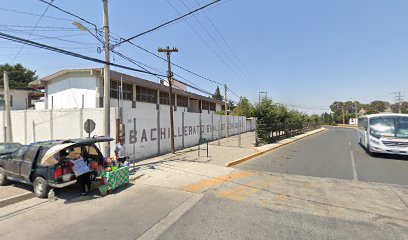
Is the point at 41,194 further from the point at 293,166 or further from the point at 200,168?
the point at 293,166

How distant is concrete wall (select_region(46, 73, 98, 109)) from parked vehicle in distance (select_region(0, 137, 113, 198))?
1230cm

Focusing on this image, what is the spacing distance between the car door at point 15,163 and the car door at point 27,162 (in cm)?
20

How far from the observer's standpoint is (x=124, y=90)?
2144 centimetres

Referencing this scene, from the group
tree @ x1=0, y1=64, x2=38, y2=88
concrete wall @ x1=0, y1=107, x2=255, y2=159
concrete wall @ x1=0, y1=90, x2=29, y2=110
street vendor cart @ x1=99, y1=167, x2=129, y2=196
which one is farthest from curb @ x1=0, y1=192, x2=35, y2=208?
tree @ x1=0, y1=64, x2=38, y2=88

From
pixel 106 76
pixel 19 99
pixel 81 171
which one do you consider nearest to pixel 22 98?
pixel 19 99

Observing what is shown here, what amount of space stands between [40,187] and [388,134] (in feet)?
54.1

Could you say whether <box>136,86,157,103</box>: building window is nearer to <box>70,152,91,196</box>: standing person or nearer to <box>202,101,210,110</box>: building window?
<box>202,101,210,110</box>: building window

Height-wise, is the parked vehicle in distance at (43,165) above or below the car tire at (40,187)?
above

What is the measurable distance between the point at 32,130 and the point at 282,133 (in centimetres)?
2278

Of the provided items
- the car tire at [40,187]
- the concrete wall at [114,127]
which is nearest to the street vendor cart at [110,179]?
the car tire at [40,187]

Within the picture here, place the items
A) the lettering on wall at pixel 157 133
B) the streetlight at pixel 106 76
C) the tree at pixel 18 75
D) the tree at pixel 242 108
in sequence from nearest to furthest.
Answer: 1. the streetlight at pixel 106 76
2. the lettering on wall at pixel 157 133
3. the tree at pixel 18 75
4. the tree at pixel 242 108

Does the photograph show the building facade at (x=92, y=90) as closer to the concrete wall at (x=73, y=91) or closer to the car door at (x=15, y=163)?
the concrete wall at (x=73, y=91)

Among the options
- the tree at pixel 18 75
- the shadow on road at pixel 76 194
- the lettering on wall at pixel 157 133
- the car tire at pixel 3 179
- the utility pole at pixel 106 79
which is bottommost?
the shadow on road at pixel 76 194

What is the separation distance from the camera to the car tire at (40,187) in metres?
6.33
